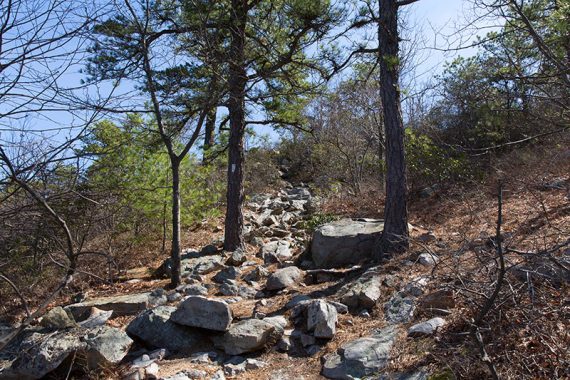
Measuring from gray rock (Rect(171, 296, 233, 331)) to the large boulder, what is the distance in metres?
2.71

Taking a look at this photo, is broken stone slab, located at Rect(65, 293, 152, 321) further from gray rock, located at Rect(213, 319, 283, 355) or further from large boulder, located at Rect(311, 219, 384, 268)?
large boulder, located at Rect(311, 219, 384, 268)

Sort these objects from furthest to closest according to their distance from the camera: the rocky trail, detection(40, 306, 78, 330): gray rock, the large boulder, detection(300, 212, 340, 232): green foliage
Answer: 1. detection(300, 212, 340, 232): green foliage
2. the large boulder
3. detection(40, 306, 78, 330): gray rock
4. the rocky trail

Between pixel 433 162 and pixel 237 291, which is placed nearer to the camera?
pixel 237 291

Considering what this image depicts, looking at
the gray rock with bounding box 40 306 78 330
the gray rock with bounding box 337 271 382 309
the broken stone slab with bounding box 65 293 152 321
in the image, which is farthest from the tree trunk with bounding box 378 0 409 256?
the gray rock with bounding box 40 306 78 330

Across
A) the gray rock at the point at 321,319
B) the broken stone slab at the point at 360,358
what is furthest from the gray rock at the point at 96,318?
the broken stone slab at the point at 360,358

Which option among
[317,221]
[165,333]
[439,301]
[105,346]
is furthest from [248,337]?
[317,221]

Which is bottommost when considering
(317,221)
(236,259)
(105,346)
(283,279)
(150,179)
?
(105,346)

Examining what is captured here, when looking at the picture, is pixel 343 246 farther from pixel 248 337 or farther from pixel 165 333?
pixel 165 333

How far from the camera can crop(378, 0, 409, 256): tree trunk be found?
25.1 feet

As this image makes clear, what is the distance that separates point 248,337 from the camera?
528cm

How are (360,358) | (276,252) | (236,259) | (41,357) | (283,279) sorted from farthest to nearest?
1. (276,252)
2. (236,259)
3. (283,279)
4. (41,357)
5. (360,358)

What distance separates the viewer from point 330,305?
5.66m

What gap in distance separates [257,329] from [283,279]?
209 cm

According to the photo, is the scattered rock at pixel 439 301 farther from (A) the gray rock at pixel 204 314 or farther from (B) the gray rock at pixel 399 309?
(A) the gray rock at pixel 204 314
